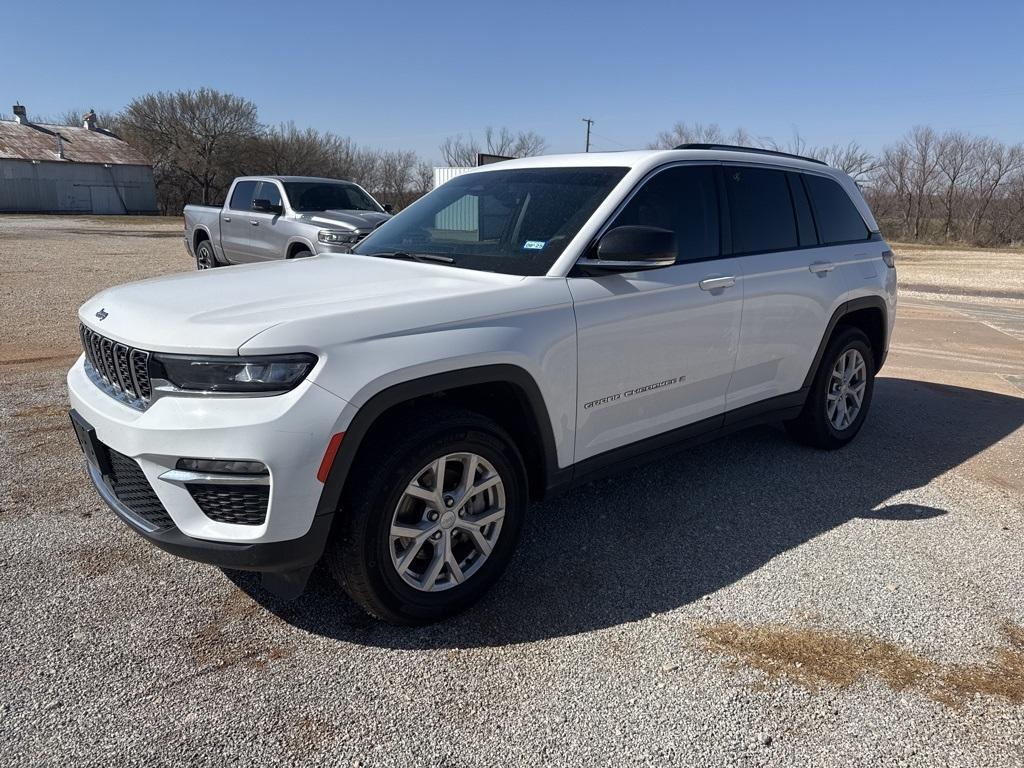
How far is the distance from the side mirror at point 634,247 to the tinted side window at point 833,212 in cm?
206

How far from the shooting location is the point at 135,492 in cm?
283

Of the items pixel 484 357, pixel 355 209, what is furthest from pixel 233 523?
pixel 355 209

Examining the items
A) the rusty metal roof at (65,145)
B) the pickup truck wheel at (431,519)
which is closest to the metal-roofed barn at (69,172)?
the rusty metal roof at (65,145)

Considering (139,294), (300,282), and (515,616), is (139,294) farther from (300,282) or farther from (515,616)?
(515,616)

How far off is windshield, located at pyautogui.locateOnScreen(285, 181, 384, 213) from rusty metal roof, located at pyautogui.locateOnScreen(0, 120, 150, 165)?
Result: 4640 cm

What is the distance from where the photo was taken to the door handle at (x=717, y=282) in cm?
392

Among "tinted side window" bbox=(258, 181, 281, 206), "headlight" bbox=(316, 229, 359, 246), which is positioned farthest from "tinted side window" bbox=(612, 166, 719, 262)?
"tinted side window" bbox=(258, 181, 281, 206)

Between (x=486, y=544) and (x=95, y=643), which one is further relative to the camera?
(x=486, y=544)

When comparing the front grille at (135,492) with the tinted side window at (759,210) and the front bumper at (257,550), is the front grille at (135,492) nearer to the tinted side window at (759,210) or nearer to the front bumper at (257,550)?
the front bumper at (257,550)

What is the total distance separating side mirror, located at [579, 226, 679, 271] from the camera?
331 centimetres

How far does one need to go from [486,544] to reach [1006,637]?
85.0 inches

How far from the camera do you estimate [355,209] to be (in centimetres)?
1223

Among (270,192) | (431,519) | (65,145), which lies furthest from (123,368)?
(65,145)

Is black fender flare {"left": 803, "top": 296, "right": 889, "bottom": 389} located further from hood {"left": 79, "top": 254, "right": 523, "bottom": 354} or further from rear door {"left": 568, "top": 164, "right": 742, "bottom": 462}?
hood {"left": 79, "top": 254, "right": 523, "bottom": 354}
